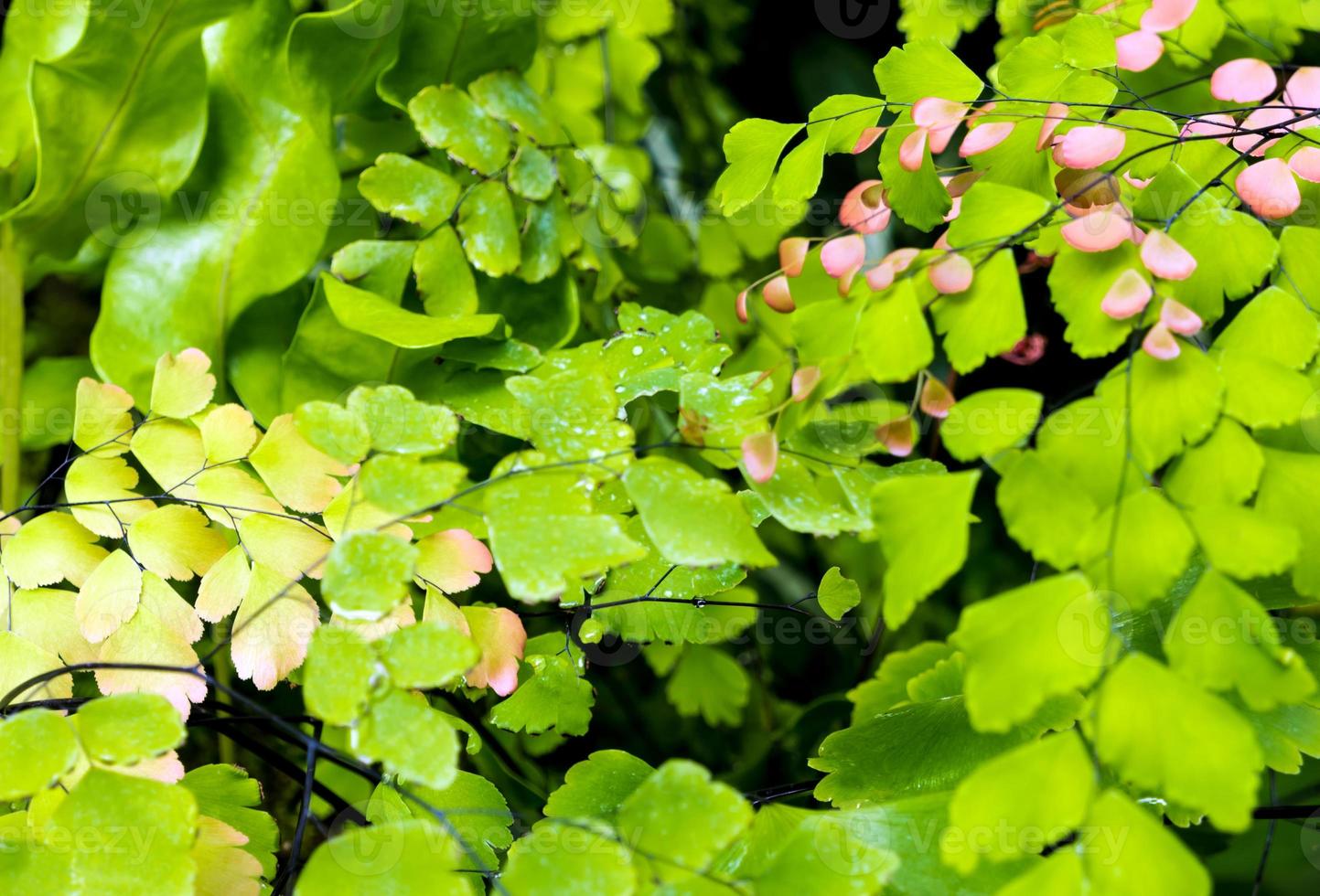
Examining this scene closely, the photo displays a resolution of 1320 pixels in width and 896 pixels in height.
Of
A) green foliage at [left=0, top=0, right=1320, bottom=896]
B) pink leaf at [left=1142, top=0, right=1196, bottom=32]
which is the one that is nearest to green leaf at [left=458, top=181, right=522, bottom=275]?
green foliage at [left=0, top=0, right=1320, bottom=896]

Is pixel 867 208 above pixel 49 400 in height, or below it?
above

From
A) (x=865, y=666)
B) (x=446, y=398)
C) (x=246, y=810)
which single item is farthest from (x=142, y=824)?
(x=865, y=666)

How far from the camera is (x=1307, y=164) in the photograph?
1.33 ft

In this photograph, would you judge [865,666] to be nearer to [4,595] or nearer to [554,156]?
[554,156]

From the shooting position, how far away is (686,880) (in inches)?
11.9

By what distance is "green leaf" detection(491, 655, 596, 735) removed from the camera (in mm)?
491

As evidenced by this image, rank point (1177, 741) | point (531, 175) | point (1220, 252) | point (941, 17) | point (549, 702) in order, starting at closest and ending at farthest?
point (1177, 741) < point (1220, 252) < point (549, 702) < point (531, 175) < point (941, 17)

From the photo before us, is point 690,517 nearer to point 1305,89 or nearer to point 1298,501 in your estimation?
point 1298,501

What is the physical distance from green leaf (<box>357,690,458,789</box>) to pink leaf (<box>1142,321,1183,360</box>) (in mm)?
282

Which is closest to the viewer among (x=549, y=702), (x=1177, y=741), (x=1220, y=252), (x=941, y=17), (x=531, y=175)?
(x=1177, y=741)

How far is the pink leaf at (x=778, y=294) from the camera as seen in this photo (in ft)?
1.48

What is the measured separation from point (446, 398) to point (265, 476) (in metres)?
0.13

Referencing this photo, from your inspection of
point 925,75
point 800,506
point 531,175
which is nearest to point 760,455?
point 800,506

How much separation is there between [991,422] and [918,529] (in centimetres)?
5
